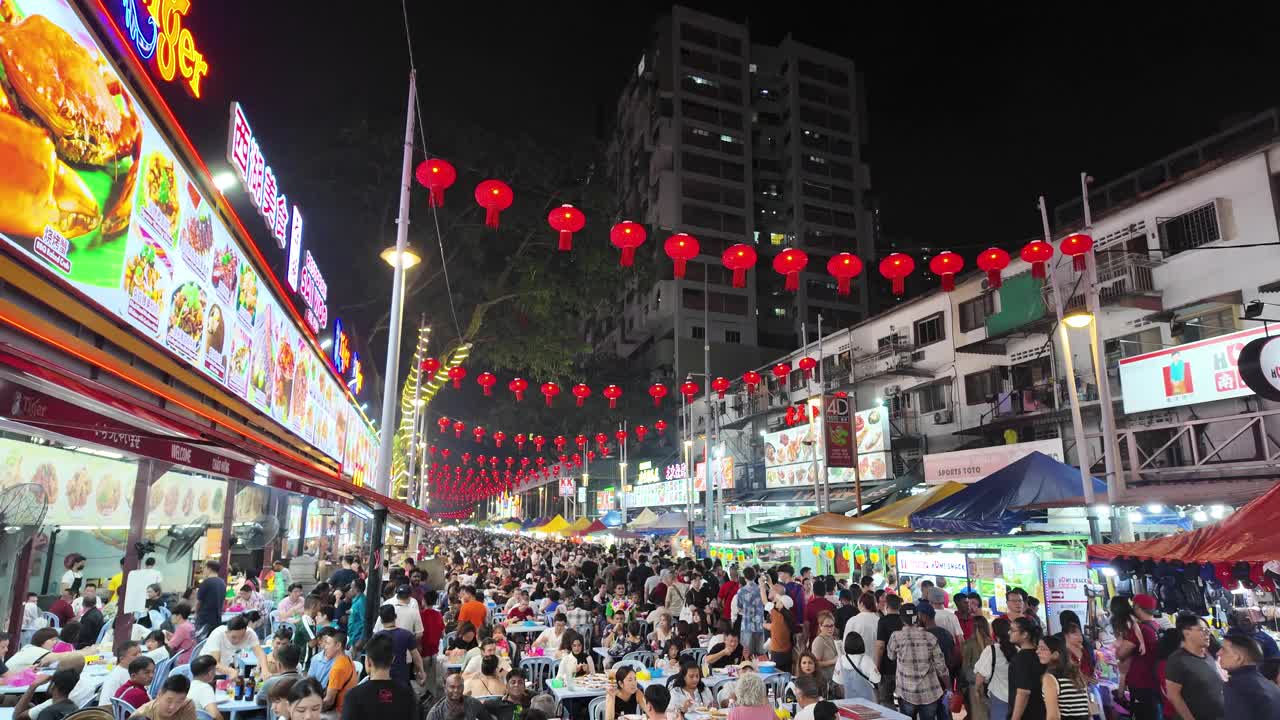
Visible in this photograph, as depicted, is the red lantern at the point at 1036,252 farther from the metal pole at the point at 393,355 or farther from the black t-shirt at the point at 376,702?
the black t-shirt at the point at 376,702

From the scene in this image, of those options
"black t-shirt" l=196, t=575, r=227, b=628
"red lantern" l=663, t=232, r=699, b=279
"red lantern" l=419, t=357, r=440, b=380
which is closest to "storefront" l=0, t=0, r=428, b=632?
"black t-shirt" l=196, t=575, r=227, b=628

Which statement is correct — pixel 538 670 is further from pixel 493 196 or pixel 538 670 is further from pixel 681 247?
pixel 493 196

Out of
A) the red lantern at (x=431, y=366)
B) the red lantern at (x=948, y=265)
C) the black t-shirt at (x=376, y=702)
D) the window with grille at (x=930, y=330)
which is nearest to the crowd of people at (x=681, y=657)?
the black t-shirt at (x=376, y=702)

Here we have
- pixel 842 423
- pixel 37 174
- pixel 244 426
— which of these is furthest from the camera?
pixel 842 423

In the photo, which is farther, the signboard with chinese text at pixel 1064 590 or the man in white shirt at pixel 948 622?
the signboard with chinese text at pixel 1064 590

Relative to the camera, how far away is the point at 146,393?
8508 mm

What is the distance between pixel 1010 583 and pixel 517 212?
1472cm

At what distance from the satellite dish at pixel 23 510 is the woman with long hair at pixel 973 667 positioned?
14814 mm

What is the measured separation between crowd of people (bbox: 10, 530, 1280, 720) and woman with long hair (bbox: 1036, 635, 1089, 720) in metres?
0.02

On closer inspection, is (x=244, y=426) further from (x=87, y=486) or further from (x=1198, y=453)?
(x=1198, y=453)

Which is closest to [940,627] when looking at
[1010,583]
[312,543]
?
[1010,583]

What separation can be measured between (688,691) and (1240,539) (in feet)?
18.5

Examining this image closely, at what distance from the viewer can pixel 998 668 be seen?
28.1 ft

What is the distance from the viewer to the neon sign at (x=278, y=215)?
11.0 metres
